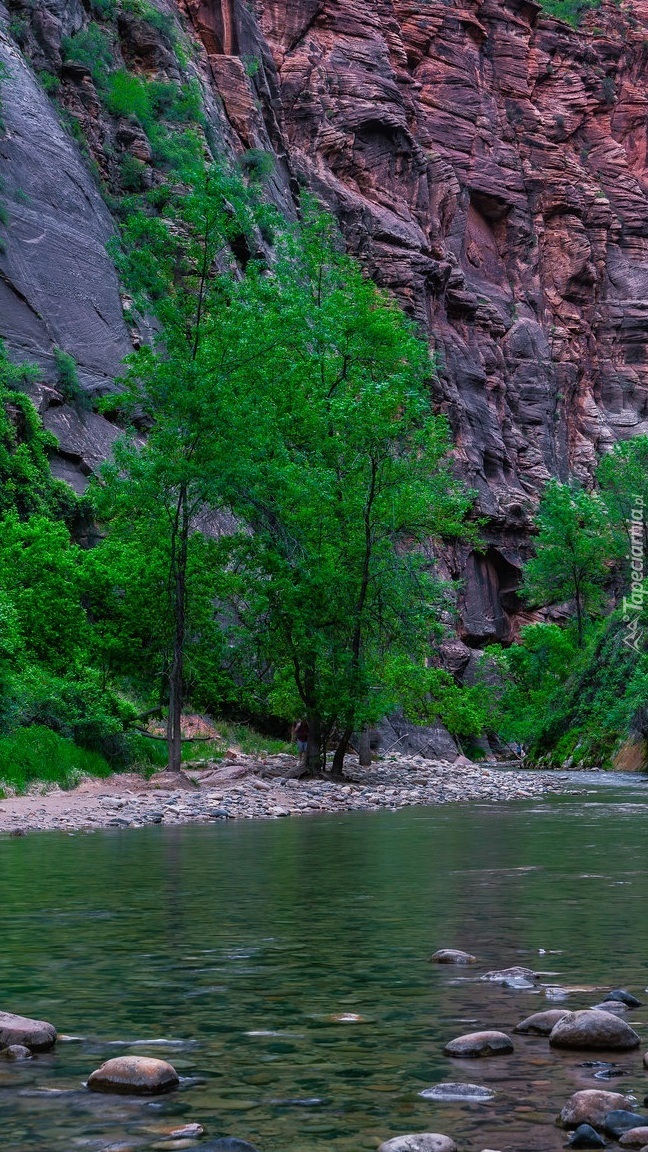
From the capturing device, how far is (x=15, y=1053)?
4.20 metres

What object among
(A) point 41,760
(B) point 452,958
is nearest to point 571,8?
(A) point 41,760

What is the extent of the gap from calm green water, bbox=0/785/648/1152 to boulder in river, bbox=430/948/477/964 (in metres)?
0.09

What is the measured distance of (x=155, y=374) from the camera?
2469 centimetres

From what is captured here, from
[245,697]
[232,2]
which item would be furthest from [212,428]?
[232,2]

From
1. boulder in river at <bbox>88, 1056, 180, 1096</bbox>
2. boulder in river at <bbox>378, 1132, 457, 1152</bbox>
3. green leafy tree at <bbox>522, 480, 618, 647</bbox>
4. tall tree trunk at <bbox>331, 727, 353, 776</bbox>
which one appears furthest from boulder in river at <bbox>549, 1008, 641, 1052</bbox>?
green leafy tree at <bbox>522, 480, 618, 647</bbox>

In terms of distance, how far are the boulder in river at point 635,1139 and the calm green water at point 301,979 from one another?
0.57 ft

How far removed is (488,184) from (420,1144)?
297ft

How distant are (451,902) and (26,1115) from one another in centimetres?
522

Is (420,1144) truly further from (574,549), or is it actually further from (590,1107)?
(574,549)

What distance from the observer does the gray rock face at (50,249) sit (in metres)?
38.9

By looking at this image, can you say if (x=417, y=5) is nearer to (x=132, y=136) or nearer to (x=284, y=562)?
(x=132, y=136)

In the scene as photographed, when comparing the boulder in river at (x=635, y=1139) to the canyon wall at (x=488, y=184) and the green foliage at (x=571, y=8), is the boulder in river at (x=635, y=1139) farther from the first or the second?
the green foliage at (x=571, y=8)

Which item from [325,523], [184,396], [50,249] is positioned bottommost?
[325,523]

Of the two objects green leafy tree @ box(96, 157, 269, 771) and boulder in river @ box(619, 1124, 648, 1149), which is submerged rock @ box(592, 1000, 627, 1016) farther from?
green leafy tree @ box(96, 157, 269, 771)
